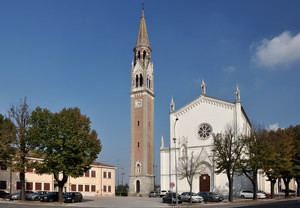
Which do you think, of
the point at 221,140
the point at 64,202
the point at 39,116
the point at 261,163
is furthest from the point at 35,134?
the point at 261,163

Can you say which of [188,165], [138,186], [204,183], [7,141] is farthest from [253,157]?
[7,141]

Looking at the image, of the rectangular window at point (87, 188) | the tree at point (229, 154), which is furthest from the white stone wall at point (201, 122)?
the rectangular window at point (87, 188)

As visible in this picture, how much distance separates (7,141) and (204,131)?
3333 centimetres

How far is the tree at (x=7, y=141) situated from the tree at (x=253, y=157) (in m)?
30.2

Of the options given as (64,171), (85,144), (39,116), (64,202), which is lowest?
(64,202)

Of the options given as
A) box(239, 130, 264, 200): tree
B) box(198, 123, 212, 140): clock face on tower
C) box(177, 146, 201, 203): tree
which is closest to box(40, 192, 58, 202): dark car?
box(177, 146, 201, 203): tree

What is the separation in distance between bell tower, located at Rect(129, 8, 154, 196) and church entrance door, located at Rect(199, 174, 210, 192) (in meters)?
11.2

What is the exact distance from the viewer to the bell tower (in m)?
77.5

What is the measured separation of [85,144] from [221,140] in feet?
65.7

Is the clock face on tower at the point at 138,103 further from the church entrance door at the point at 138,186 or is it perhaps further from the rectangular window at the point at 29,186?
the rectangular window at the point at 29,186

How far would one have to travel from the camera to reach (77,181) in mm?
78125

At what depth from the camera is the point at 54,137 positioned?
49.7 metres

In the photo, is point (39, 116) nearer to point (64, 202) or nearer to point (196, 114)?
point (64, 202)

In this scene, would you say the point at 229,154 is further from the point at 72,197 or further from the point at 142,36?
the point at 142,36
